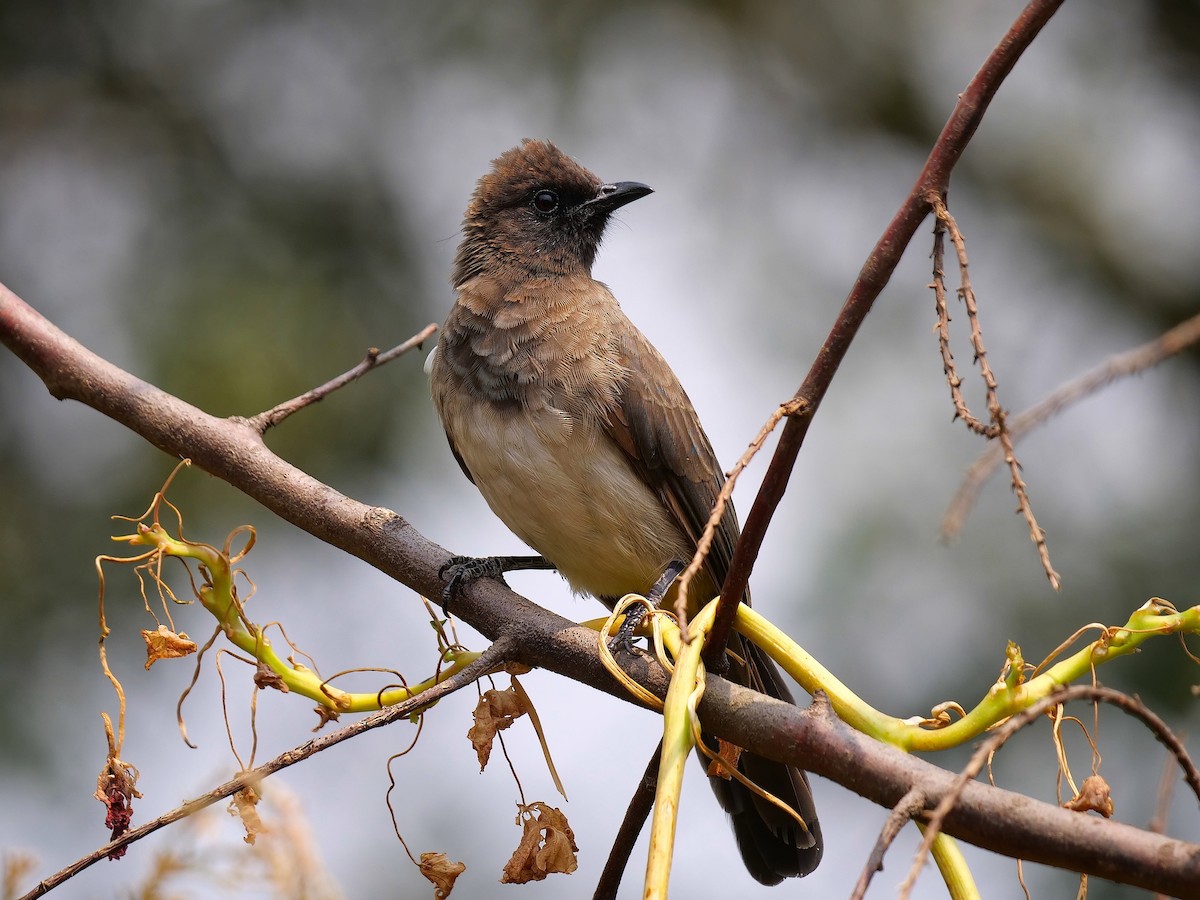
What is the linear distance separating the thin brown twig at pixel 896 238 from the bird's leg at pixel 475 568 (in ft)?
3.19

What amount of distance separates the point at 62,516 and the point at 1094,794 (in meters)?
4.37

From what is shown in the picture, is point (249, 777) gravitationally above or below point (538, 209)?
below

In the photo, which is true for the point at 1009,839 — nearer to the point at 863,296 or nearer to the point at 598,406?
the point at 863,296

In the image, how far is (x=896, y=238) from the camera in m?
1.52

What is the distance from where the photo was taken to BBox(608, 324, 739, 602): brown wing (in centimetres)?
364

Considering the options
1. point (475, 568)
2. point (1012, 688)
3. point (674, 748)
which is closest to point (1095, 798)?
point (1012, 688)

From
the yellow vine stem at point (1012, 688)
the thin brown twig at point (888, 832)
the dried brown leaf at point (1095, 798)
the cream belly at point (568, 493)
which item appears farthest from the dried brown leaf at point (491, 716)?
the cream belly at point (568, 493)

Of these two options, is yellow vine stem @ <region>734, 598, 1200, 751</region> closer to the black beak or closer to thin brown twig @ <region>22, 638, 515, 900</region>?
thin brown twig @ <region>22, 638, 515, 900</region>

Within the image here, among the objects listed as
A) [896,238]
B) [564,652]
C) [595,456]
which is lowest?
[564,652]

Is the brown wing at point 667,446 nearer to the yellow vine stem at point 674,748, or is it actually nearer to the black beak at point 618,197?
the black beak at point 618,197

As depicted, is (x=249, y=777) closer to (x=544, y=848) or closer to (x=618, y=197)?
(x=544, y=848)

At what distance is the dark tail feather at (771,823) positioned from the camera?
317 centimetres

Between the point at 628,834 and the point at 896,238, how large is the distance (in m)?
1.19

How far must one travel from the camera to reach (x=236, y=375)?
4.95 m
